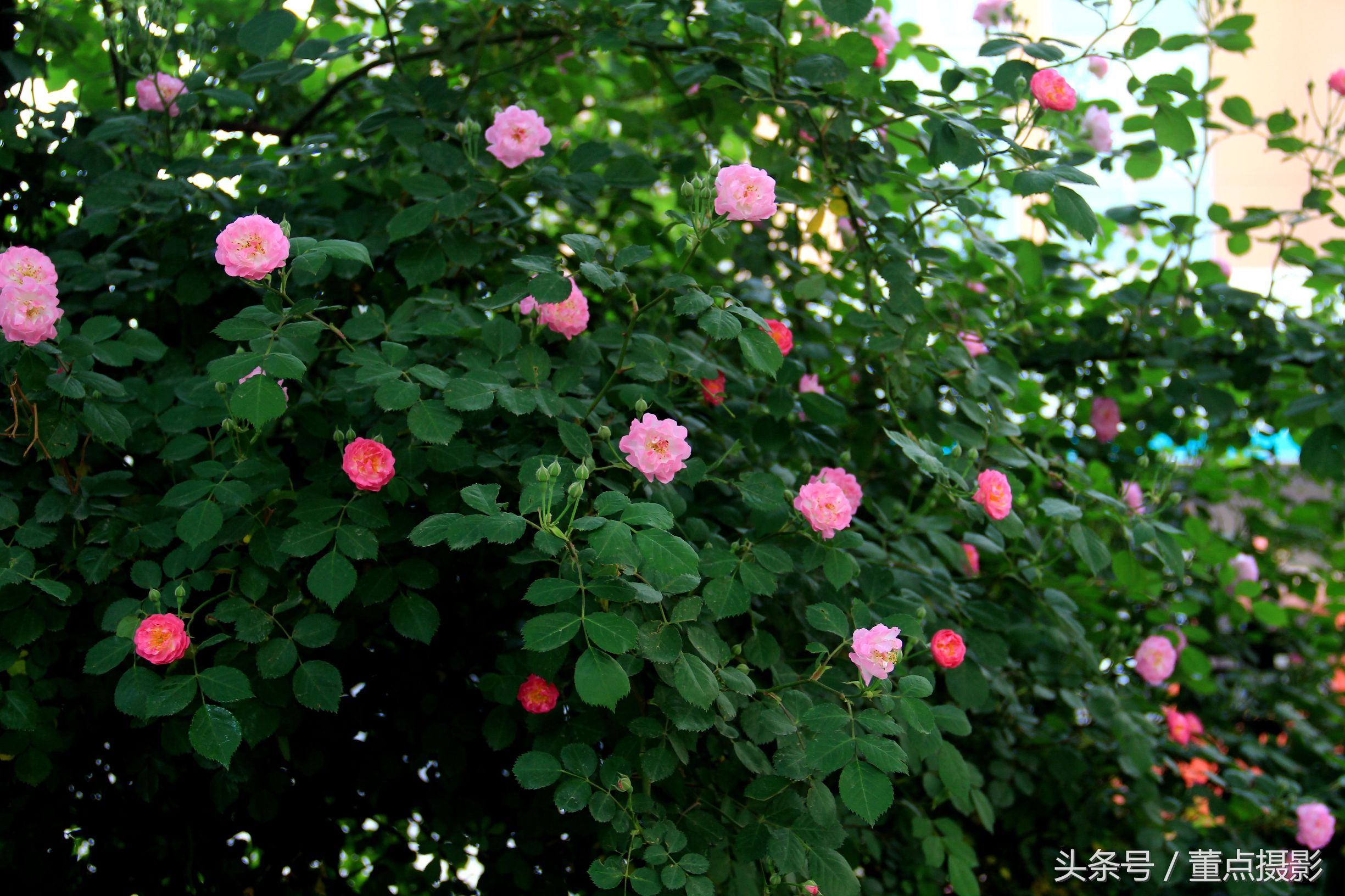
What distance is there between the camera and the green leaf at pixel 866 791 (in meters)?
0.91

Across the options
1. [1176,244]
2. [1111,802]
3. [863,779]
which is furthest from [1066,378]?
[863,779]

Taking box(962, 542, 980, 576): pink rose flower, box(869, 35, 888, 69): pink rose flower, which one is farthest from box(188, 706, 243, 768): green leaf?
box(869, 35, 888, 69): pink rose flower

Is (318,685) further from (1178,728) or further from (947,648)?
(1178,728)

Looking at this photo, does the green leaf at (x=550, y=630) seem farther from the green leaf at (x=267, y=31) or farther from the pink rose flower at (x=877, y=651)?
the green leaf at (x=267, y=31)

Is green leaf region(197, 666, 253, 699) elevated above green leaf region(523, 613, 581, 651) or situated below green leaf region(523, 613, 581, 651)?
below

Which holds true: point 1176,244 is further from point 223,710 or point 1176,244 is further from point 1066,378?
point 223,710

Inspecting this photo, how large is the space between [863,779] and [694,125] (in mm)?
1487

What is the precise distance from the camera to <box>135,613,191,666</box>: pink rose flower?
0.98m

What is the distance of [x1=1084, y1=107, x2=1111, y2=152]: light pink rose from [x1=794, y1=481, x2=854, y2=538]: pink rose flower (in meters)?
1.13

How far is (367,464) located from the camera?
42.1 inches

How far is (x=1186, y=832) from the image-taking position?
179cm

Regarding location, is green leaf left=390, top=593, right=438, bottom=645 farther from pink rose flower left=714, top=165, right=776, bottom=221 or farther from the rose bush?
pink rose flower left=714, top=165, right=776, bottom=221

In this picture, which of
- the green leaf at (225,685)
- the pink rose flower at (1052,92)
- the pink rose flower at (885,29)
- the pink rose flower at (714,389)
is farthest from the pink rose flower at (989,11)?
the green leaf at (225,685)

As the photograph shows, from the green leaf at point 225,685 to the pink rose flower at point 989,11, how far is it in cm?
168
